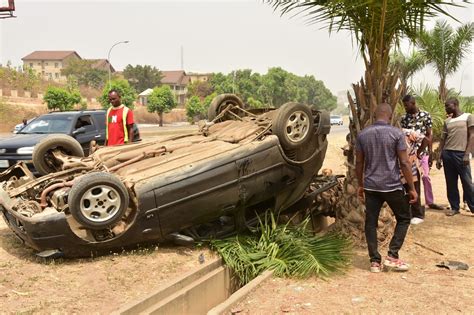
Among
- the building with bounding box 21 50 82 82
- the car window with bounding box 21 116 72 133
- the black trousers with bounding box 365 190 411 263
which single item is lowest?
the black trousers with bounding box 365 190 411 263

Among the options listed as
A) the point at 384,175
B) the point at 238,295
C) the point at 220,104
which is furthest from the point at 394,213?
the point at 220,104

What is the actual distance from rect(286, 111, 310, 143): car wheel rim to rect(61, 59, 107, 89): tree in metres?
94.3

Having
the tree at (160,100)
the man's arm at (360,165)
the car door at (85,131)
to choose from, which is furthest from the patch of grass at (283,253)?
the tree at (160,100)

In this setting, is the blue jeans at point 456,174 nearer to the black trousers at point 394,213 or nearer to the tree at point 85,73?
the black trousers at point 394,213

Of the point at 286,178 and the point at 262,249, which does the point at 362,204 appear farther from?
the point at 262,249

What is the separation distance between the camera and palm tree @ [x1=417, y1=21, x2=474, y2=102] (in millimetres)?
18781

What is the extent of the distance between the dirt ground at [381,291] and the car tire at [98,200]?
1576mm

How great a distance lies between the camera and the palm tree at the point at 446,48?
61.6 feet

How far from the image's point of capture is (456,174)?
742 cm

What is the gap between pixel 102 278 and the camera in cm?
440

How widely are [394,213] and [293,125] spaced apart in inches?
63.5

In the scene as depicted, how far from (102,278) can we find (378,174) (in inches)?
116

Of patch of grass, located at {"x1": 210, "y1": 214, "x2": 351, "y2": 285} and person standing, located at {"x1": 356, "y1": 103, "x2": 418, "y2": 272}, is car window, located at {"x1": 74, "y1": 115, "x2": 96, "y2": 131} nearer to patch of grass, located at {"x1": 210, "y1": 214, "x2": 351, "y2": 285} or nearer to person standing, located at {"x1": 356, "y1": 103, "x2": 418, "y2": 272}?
patch of grass, located at {"x1": 210, "y1": 214, "x2": 351, "y2": 285}

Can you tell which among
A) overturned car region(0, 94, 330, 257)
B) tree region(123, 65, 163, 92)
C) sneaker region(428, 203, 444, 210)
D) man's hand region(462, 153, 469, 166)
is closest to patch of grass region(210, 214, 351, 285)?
overturned car region(0, 94, 330, 257)
